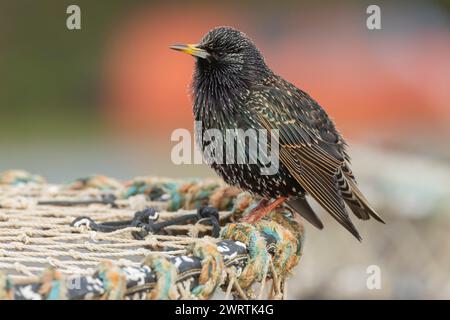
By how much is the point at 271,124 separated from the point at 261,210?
33 centimetres

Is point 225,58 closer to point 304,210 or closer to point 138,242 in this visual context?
point 304,210

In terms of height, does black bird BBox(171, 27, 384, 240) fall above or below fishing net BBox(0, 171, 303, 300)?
above

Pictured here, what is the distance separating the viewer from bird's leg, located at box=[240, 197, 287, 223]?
108 inches

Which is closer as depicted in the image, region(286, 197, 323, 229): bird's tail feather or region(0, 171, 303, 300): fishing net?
region(0, 171, 303, 300): fishing net

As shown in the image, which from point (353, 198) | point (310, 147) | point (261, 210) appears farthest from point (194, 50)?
point (353, 198)

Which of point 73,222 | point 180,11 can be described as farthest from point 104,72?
point 73,222

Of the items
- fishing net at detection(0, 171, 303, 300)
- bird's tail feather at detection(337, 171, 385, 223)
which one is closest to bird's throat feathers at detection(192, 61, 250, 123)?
fishing net at detection(0, 171, 303, 300)

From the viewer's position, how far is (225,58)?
307cm

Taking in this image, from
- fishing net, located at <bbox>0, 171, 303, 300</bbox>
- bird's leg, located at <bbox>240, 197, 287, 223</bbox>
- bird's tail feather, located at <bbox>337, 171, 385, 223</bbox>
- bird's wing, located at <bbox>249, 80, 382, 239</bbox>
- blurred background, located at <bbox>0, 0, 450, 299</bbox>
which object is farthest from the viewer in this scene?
blurred background, located at <bbox>0, 0, 450, 299</bbox>

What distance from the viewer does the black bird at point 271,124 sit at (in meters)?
2.90

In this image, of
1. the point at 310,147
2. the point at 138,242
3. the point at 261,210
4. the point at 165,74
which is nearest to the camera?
the point at 138,242

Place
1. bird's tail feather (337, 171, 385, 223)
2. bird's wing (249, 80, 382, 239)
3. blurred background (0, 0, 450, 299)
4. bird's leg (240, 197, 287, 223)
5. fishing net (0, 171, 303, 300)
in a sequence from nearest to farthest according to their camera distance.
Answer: fishing net (0, 171, 303, 300)
bird's leg (240, 197, 287, 223)
bird's wing (249, 80, 382, 239)
bird's tail feather (337, 171, 385, 223)
blurred background (0, 0, 450, 299)

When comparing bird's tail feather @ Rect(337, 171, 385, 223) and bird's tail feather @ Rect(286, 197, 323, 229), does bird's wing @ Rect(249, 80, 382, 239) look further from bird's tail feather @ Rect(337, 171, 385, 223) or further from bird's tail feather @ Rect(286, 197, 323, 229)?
bird's tail feather @ Rect(286, 197, 323, 229)

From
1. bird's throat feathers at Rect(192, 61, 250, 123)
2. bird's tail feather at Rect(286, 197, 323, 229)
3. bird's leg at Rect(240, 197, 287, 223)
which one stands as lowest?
bird's tail feather at Rect(286, 197, 323, 229)
